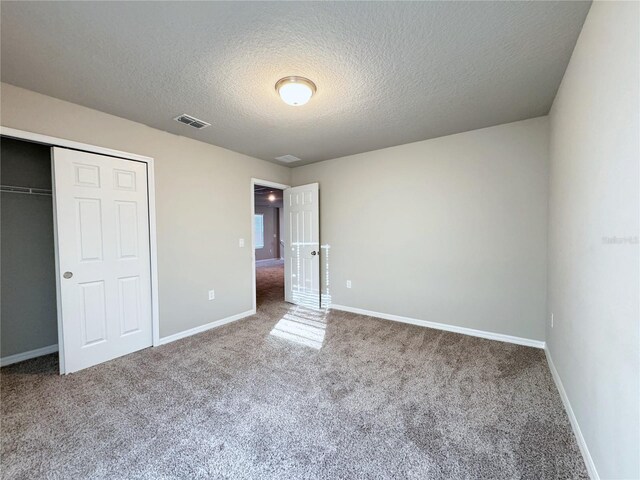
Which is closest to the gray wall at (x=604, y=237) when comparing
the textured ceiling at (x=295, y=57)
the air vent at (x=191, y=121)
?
the textured ceiling at (x=295, y=57)

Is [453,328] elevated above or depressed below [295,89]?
below

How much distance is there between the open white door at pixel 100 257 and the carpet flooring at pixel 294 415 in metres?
0.26

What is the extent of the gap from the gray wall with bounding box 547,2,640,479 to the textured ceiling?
1.30 feet

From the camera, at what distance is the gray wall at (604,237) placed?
3.27 ft

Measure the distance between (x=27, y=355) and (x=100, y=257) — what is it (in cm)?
133

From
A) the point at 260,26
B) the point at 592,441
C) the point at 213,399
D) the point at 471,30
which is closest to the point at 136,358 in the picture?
the point at 213,399

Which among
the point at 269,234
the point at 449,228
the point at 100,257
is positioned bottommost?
the point at 100,257

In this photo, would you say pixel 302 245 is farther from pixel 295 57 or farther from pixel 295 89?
pixel 295 57

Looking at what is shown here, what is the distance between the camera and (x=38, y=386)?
2.19 m

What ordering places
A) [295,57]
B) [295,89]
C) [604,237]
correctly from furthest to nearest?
[295,89], [295,57], [604,237]

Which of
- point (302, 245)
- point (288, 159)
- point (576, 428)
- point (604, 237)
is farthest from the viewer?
point (302, 245)

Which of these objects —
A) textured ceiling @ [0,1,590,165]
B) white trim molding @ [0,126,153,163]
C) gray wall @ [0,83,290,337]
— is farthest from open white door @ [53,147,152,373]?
textured ceiling @ [0,1,590,165]

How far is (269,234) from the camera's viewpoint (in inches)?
437

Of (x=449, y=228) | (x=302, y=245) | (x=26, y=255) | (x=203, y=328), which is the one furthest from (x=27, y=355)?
(x=449, y=228)
